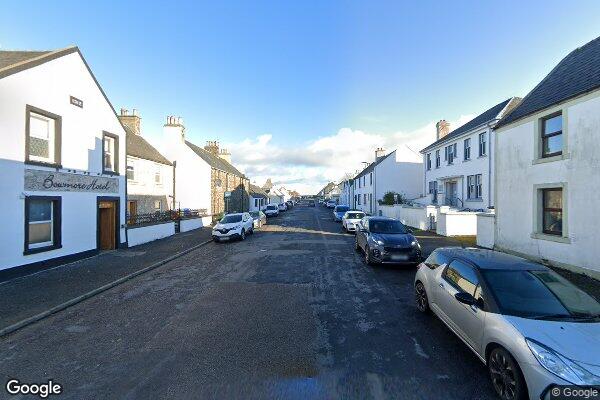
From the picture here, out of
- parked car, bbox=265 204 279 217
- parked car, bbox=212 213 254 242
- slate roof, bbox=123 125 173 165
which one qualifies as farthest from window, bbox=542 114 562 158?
parked car, bbox=265 204 279 217

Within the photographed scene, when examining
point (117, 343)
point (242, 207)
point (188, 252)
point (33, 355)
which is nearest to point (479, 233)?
point (188, 252)

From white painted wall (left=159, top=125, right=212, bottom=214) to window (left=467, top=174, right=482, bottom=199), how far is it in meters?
22.8

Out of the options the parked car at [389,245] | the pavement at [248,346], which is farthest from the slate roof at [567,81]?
the pavement at [248,346]

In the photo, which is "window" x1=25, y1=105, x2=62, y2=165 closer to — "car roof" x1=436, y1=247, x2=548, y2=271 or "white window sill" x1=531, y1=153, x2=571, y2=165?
"car roof" x1=436, y1=247, x2=548, y2=271

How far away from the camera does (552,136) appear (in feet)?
32.6

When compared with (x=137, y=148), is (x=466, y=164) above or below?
below

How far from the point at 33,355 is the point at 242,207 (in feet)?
118

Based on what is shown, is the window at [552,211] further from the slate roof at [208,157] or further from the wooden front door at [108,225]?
the slate roof at [208,157]

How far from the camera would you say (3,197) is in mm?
8250

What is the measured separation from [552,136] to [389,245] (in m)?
6.83

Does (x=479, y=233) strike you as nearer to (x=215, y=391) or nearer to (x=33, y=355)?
(x=215, y=391)

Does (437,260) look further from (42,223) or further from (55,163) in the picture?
(55,163)

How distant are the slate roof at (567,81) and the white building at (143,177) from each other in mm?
19839

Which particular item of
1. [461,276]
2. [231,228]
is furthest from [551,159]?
[231,228]
